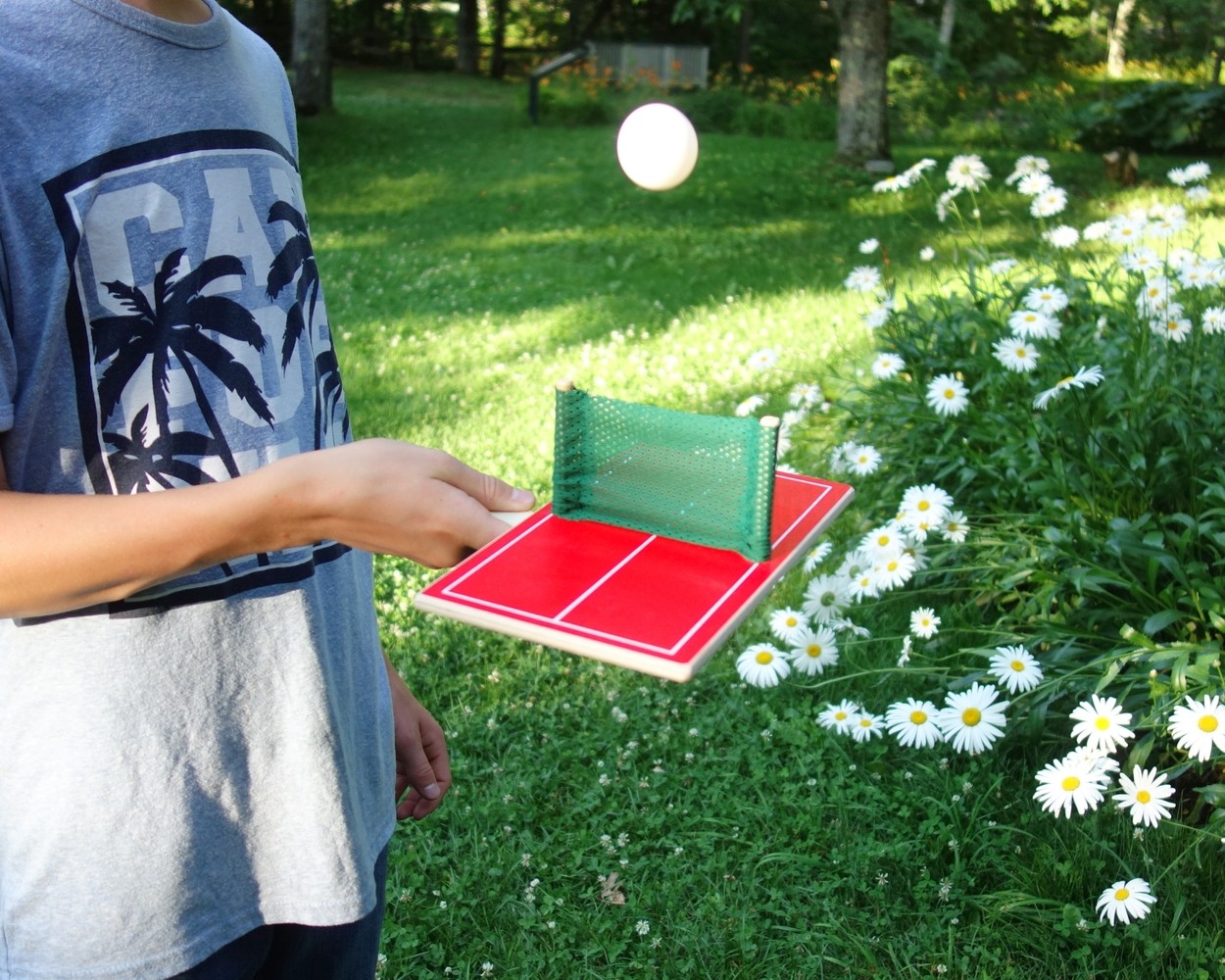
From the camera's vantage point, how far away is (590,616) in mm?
1106

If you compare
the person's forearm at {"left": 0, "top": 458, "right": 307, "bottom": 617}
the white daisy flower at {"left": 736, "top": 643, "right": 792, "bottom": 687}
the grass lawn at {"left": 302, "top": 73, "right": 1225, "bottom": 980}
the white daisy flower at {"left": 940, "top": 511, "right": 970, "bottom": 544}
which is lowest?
the grass lawn at {"left": 302, "top": 73, "right": 1225, "bottom": 980}

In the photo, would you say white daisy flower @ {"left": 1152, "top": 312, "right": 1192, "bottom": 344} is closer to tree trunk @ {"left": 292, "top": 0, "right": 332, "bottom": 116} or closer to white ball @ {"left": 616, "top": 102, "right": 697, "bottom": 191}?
white ball @ {"left": 616, "top": 102, "right": 697, "bottom": 191}

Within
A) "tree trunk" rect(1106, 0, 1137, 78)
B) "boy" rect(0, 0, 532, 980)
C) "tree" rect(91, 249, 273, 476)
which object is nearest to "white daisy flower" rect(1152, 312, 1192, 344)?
"boy" rect(0, 0, 532, 980)

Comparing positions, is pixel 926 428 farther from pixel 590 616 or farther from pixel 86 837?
pixel 86 837

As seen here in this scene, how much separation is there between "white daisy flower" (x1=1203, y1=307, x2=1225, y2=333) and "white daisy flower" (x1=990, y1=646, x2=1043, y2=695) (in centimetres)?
135

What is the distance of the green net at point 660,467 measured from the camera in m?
1.30

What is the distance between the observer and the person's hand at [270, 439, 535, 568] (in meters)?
0.90

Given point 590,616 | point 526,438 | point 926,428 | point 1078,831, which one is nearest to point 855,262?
point 526,438

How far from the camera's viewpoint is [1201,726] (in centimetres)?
212

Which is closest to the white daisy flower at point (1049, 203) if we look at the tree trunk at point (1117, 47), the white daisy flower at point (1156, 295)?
the white daisy flower at point (1156, 295)

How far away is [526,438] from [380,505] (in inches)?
157

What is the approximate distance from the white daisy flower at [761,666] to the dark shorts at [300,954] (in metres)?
1.29

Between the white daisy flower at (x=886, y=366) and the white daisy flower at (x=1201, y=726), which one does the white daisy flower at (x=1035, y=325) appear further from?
the white daisy flower at (x=1201, y=726)

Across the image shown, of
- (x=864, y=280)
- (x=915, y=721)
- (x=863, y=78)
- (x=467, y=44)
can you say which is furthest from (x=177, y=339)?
(x=467, y=44)
